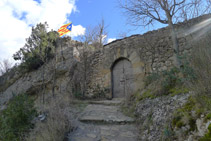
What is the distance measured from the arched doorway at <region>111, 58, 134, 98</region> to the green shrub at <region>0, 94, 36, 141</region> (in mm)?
4253

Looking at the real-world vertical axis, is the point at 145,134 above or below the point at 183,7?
below

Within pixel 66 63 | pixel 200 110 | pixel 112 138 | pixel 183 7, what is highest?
pixel 183 7

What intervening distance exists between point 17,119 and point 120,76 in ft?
15.9

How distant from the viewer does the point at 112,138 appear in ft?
9.73

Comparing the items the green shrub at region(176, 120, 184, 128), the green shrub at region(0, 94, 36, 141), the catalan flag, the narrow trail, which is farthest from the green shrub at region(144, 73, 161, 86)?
Result: the catalan flag

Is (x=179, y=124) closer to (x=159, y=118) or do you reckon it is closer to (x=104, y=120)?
(x=159, y=118)

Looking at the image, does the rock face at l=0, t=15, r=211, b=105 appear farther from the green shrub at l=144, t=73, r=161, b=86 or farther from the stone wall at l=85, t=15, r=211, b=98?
the green shrub at l=144, t=73, r=161, b=86

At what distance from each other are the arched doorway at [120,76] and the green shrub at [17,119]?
425cm

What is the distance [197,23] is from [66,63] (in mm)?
6326

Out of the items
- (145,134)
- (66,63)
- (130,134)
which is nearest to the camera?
(145,134)

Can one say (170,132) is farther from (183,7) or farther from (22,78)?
(22,78)

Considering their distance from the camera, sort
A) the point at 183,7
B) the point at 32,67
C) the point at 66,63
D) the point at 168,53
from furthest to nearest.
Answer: the point at 32,67 < the point at 66,63 < the point at 168,53 < the point at 183,7

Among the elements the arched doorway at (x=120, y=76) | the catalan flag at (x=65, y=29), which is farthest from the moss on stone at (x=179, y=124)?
the catalan flag at (x=65, y=29)

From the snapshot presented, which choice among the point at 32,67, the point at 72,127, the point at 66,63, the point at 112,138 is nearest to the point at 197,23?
the point at 112,138
